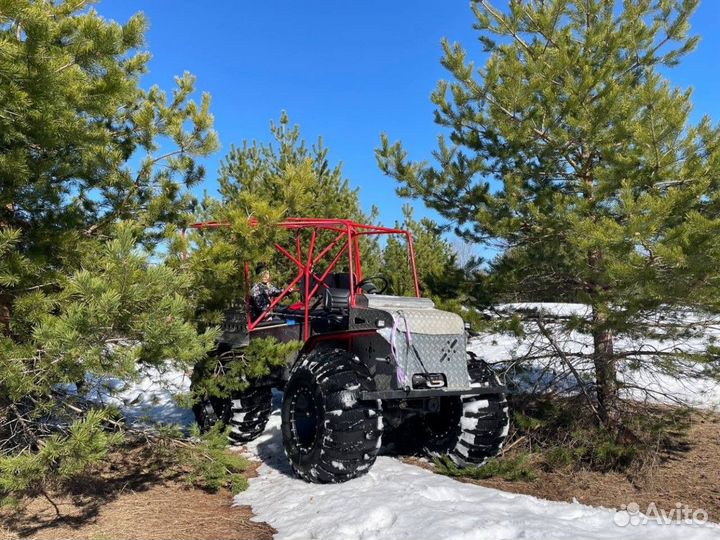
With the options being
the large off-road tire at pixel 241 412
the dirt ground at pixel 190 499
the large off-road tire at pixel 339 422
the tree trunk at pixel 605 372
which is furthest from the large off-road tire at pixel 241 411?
the tree trunk at pixel 605 372

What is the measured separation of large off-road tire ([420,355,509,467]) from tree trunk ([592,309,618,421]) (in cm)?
131

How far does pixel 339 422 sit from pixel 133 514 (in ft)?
5.26

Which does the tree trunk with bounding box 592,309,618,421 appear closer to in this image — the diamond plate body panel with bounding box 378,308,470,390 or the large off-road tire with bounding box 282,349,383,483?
the diamond plate body panel with bounding box 378,308,470,390

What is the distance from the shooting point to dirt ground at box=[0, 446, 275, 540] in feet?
11.5

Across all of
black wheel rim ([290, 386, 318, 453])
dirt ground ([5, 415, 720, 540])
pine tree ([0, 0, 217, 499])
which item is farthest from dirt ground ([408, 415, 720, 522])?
pine tree ([0, 0, 217, 499])

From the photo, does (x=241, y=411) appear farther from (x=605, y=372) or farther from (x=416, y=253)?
Answer: (x=416, y=253)

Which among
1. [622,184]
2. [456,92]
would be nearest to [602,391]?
[622,184]

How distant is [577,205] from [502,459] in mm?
2423

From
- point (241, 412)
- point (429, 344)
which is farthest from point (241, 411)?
point (429, 344)

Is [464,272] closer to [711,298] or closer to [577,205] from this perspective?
[577,205]

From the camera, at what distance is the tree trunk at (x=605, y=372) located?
5.40m

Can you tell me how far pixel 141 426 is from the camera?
4.25m

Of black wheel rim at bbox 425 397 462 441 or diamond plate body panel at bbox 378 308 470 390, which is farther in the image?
black wheel rim at bbox 425 397 462 441

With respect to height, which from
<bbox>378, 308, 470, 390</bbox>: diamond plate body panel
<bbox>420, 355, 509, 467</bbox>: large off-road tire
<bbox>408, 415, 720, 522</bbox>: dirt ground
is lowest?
<bbox>408, 415, 720, 522</bbox>: dirt ground
